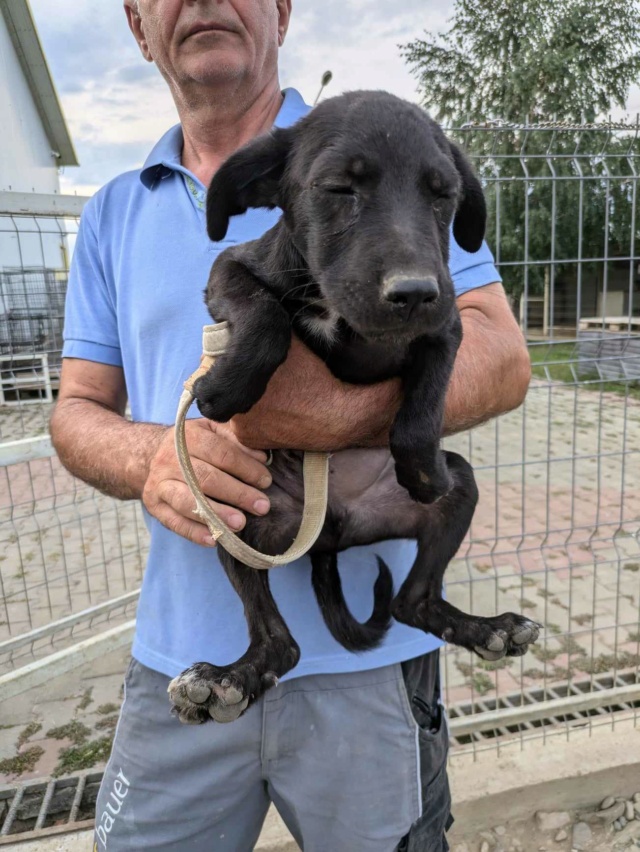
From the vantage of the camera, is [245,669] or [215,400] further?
[245,669]

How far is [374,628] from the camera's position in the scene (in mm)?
1724

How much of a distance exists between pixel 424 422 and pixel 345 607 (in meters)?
0.52

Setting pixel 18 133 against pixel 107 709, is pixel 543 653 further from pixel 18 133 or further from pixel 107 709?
pixel 18 133

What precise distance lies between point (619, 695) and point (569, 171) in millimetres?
2593

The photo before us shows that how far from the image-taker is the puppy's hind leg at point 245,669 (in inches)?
57.1

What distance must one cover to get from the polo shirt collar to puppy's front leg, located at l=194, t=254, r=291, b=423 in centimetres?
69

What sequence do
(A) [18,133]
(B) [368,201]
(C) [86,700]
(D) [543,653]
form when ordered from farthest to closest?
1. (A) [18,133]
2. (D) [543,653]
3. (C) [86,700]
4. (B) [368,201]

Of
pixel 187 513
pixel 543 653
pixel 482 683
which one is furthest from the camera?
pixel 543 653

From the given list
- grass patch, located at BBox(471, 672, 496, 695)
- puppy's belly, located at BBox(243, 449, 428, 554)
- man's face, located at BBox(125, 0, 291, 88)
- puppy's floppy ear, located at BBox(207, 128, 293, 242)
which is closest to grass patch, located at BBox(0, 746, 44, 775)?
grass patch, located at BBox(471, 672, 496, 695)

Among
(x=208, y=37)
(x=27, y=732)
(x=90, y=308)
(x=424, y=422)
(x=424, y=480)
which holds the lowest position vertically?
(x=27, y=732)

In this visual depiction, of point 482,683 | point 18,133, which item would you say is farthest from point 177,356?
point 18,133

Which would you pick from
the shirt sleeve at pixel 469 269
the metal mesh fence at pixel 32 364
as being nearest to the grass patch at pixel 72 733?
the metal mesh fence at pixel 32 364

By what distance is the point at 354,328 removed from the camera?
1425 millimetres

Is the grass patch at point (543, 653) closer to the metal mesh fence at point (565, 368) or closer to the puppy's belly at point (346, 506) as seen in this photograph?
the metal mesh fence at point (565, 368)
